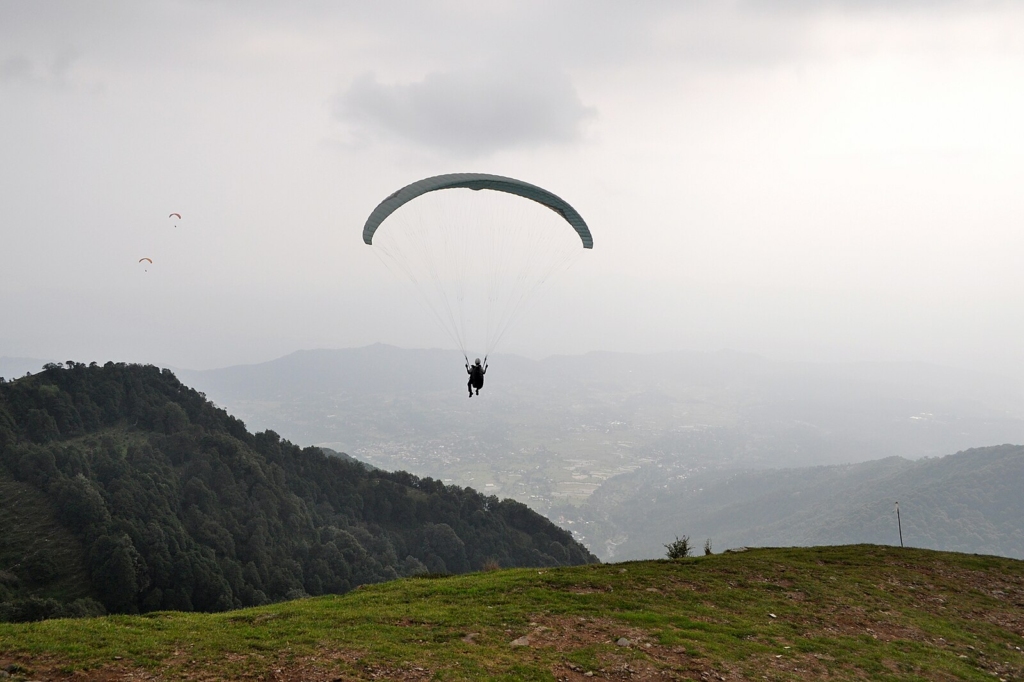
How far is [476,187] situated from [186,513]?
6750 centimetres

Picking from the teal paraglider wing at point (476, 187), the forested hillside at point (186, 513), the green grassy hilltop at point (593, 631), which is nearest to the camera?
the green grassy hilltop at point (593, 631)

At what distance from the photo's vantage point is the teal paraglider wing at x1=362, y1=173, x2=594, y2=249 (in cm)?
2498

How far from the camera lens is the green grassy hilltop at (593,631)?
12719 mm

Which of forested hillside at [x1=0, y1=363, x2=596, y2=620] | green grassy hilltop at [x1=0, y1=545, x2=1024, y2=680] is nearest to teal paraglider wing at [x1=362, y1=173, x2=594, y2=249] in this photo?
green grassy hilltop at [x1=0, y1=545, x2=1024, y2=680]

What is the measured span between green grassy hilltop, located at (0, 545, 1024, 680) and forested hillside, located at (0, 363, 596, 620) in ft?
123

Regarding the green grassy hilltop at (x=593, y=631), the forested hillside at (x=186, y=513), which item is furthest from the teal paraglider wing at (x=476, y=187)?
the forested hillside at (x=186, y=513)

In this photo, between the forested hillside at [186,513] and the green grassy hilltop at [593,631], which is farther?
the forested hillside at [186,513]

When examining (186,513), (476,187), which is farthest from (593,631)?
(186,513)

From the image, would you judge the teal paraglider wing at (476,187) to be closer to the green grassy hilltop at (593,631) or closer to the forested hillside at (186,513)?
the green grassy hilltop at (593,631)

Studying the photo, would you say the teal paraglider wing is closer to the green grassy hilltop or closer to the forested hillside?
the green grassy hilltop

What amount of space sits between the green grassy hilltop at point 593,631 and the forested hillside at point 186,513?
37502 mm

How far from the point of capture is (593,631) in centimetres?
1595

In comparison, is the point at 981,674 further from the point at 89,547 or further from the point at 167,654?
the point at 89,547

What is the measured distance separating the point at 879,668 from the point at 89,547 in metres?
64.2
